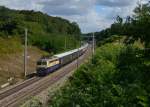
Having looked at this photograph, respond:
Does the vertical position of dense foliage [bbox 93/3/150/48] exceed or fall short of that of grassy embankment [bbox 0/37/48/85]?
it exceeds it

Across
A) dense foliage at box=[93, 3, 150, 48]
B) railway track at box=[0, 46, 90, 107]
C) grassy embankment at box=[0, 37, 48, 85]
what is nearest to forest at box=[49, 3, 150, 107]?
dense foliage at box=[93, 3, 150, 48]

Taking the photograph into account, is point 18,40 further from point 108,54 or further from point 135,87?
point 135,87

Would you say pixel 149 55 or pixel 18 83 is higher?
pixel 149 55

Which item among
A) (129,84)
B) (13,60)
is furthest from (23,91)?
(129,84)

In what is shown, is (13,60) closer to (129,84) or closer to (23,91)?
(23,91)

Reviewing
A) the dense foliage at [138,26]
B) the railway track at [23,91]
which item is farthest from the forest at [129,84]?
the railway track at [23,91]

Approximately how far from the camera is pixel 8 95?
6894cm

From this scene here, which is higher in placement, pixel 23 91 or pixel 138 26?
pixel 138 26

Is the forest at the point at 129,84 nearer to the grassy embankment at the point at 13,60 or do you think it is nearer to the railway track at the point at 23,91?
the railway track at the point at 23,91

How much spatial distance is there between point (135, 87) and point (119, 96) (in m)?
0.66

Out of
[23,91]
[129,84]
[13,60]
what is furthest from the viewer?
[13,60]

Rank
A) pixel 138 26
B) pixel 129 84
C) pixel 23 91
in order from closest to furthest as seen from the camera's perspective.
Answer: pixel 129 84 < pixel 138 26 < pixel 23 91


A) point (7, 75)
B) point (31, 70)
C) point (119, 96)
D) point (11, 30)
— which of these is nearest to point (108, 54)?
point (119, 96)

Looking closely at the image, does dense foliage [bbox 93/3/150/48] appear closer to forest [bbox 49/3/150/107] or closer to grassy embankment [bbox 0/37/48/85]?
forest [bbox 49/3/150/107]
